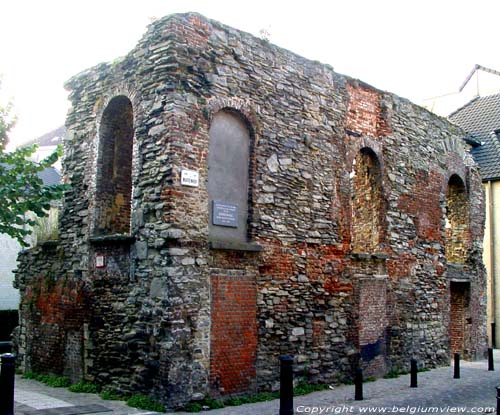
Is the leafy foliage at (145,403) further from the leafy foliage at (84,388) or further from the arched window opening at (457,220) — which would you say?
the arched window opening at (457,220)

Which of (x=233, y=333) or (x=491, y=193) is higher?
(x=491, y=193)

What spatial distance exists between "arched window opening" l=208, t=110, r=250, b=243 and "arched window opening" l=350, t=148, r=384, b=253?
167 inches

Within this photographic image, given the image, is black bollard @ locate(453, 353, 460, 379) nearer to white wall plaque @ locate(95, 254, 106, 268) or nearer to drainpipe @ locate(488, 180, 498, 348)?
white wall plaque @ locate(95, 254, 106, 268)

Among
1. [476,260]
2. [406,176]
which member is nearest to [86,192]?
[406,176]

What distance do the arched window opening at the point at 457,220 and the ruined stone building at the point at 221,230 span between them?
11.3 feet

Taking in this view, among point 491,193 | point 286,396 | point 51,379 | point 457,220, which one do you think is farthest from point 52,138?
point 286,396

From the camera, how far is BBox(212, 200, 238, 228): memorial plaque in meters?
10.7

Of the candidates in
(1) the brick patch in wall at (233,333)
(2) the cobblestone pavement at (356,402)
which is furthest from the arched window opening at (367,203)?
(1) the brick patch in wall at (233,333)

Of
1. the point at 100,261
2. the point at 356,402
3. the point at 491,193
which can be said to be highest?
the point at 491,193

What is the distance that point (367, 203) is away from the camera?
1489 cm

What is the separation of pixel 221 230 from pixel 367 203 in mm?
5245

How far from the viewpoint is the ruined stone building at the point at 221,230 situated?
10.1 meters

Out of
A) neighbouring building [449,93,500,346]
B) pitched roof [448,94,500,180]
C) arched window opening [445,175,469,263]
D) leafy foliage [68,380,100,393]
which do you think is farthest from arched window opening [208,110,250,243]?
pitched roof [448,94,500,180]

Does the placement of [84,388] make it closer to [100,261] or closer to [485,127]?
[100,261]
